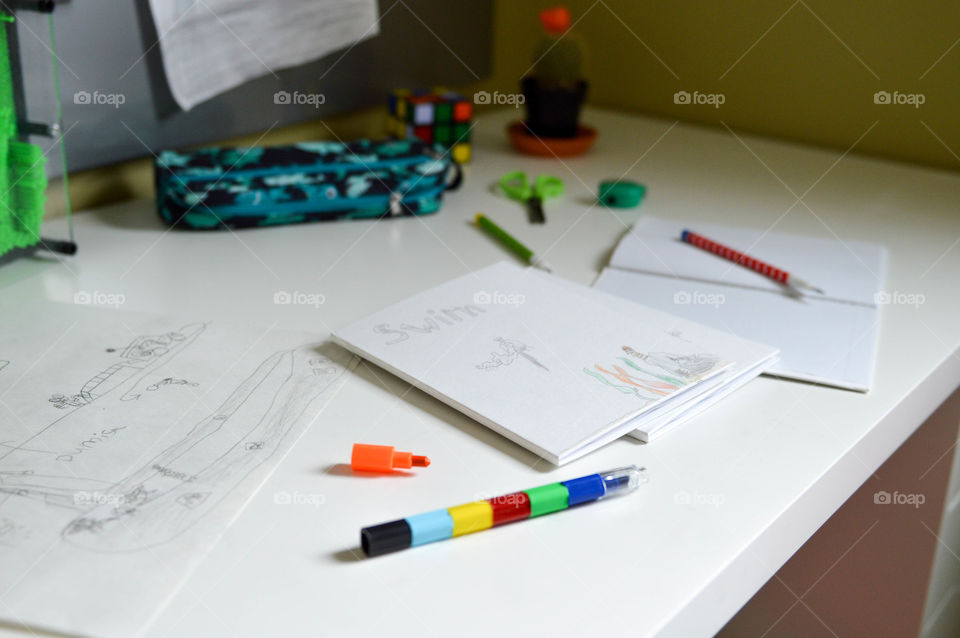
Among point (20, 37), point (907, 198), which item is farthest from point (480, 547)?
point (907, 198)

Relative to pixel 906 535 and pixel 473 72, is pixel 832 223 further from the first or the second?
pixel 473 72

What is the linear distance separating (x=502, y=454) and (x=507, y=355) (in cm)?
12

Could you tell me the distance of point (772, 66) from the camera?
1396 millimetres

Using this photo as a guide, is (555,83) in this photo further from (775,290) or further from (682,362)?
(682,362)

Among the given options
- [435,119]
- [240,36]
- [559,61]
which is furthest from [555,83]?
[240,36]

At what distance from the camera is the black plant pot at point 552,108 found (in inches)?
51.5

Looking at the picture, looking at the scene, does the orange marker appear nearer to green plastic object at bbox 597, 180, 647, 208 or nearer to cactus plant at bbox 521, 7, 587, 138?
green plastic object at bbox 597, 180, 647, 208

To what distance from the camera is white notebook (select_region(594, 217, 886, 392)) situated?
0.80 metres

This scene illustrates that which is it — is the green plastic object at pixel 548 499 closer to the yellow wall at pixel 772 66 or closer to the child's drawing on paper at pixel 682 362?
the child's drawing on paper at pixel 682 362

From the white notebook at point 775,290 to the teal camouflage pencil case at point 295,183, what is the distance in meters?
Answer: 0.25

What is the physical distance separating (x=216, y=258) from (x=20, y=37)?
0.28 m

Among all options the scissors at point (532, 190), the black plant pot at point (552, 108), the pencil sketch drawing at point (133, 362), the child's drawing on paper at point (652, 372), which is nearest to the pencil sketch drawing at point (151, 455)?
the pencil sketch drawing at point (133, 362)

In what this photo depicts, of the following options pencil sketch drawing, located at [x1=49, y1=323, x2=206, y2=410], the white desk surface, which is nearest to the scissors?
the white desk surface

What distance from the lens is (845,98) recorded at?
135 centimetres
